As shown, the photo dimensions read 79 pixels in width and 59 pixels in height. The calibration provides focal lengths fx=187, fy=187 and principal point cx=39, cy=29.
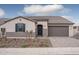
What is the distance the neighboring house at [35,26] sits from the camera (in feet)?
57.3

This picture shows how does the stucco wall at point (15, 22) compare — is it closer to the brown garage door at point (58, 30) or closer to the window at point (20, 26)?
the window at point (20, 26)

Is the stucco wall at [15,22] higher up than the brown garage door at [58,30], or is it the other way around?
the stucco wall at [15,22]

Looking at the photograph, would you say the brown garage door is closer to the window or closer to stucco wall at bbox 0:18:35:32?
stucco wall at bbox 0:18:35:32

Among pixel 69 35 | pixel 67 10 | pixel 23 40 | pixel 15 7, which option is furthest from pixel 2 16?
pixel 69 35

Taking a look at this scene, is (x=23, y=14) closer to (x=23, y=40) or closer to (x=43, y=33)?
(x=23, y=40)

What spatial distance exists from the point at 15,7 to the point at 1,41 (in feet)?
10.1

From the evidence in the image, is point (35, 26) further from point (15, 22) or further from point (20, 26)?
point (15, 22)

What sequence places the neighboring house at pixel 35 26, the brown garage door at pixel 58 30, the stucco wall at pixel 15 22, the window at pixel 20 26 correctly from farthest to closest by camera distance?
the brown garage door at pixel 58 30
the window at pixel 20 26
the stucco wall at pixel 15 22
the neighboring house at pixel 35 26

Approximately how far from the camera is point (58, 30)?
2230 cm

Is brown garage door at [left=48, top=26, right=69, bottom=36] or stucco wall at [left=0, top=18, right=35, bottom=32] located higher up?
stucco wall at [left=0, top=18, right=35, bottom=32]

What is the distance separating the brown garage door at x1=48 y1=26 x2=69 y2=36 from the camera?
21484 mm

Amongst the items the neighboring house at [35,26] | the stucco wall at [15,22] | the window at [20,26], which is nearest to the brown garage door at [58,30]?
the neighboring house at [35,26]

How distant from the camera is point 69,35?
2117 centimetres

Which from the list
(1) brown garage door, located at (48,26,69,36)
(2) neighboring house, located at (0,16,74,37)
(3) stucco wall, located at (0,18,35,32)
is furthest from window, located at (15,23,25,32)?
(1) brown garage door, located at (48,26,69,36)
